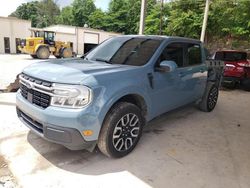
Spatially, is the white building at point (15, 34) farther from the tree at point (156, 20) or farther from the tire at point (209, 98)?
the tire at point (209, 98)

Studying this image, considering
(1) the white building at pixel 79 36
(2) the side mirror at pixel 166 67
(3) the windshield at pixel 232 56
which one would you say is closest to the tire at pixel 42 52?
(1) the white building at pixel 79 36

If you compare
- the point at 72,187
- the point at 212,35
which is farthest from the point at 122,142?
the point at 212,35

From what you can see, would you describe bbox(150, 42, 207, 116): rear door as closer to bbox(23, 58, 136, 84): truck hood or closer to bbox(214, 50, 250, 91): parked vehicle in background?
bbox(23, 58, 136, 84): truck hood

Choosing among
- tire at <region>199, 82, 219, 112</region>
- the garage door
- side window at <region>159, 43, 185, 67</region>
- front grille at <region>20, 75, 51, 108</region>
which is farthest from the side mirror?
the garage door

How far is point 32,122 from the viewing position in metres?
3.13

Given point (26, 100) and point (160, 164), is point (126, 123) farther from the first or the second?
point (26, 100)

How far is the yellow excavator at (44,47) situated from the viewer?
1888 cm

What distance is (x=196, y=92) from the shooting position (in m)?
5.04

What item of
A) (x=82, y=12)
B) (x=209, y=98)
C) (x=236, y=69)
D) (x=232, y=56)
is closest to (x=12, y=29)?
(x=232, y=56)

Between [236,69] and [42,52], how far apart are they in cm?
1474

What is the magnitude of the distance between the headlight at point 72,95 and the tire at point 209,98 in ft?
12.2

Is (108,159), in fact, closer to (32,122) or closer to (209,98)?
(32,122)

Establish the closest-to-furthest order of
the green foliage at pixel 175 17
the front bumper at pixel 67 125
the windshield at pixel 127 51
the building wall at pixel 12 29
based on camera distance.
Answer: the front bumper at pixel 67 125, the windshield at pixel 127 51, the green foliage at pixel 175 17, the building wall at pixel 12 29

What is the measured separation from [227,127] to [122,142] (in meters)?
2.69
